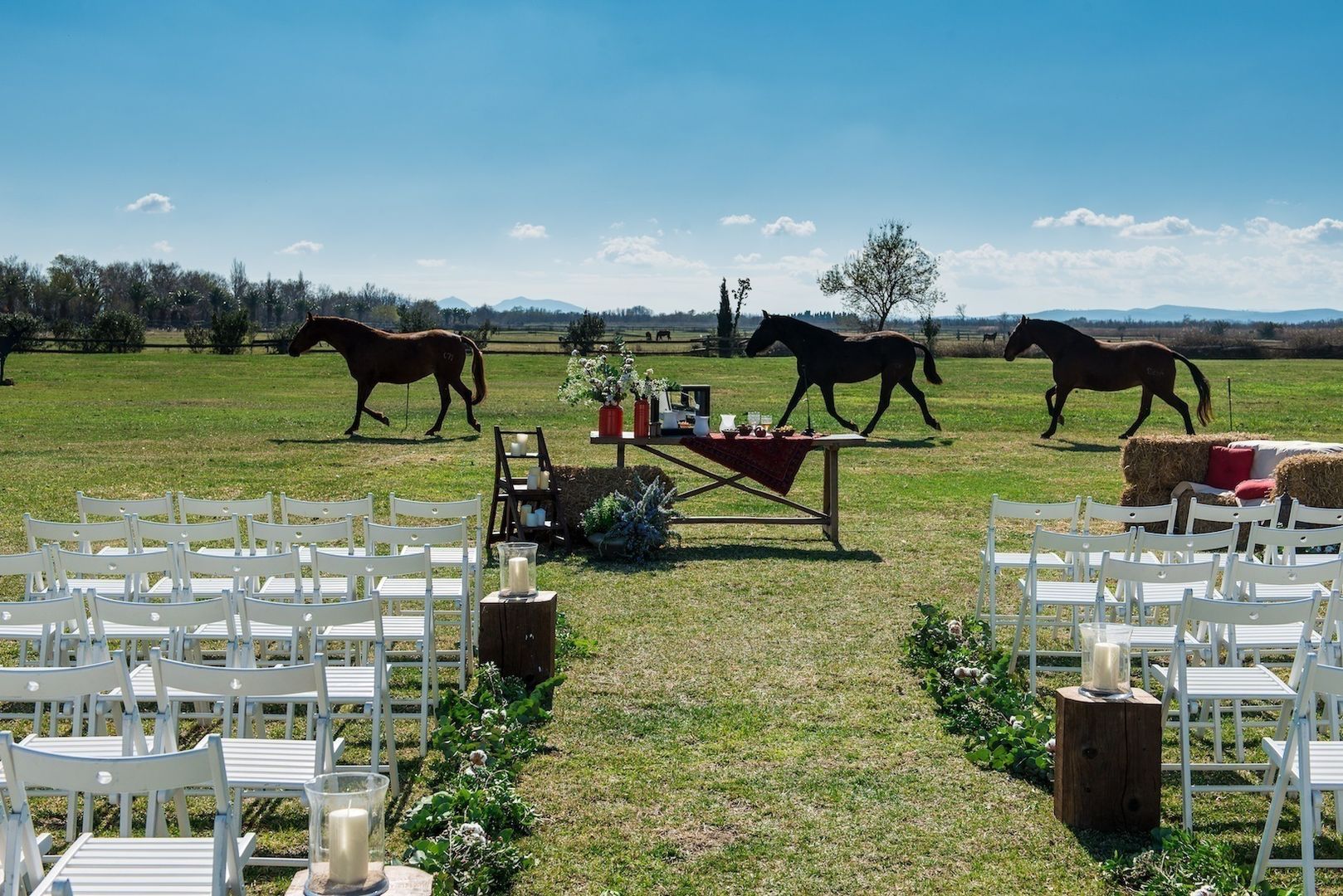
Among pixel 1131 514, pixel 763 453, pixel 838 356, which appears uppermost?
pixel 838 356

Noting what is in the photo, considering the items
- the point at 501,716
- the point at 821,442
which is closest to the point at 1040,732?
the point at 501,716

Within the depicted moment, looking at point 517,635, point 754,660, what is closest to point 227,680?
point 517,635

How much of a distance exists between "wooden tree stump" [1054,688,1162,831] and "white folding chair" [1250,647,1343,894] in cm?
49

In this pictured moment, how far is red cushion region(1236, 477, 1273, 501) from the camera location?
39.3ft

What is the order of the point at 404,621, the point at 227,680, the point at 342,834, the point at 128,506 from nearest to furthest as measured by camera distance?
the point at 342,834
the point at 227,680
the point at 404,621
the point at 128,506

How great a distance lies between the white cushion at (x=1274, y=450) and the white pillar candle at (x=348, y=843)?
36.5ft

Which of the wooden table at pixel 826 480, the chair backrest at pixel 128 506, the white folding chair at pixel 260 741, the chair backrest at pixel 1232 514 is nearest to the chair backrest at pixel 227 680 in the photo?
the white folding chair at pixel 260 741

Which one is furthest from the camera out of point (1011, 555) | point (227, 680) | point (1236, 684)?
point (1011, 555)

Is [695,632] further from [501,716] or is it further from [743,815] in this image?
[743,815]

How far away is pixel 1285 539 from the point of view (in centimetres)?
719

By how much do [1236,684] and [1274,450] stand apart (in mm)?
8105

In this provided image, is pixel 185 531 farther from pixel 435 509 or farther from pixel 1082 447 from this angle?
Result: pixel 1082 447

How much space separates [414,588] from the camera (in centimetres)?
746

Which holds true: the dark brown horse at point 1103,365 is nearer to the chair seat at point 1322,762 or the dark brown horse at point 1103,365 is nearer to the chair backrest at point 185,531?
the chair backrest at point 185,531
